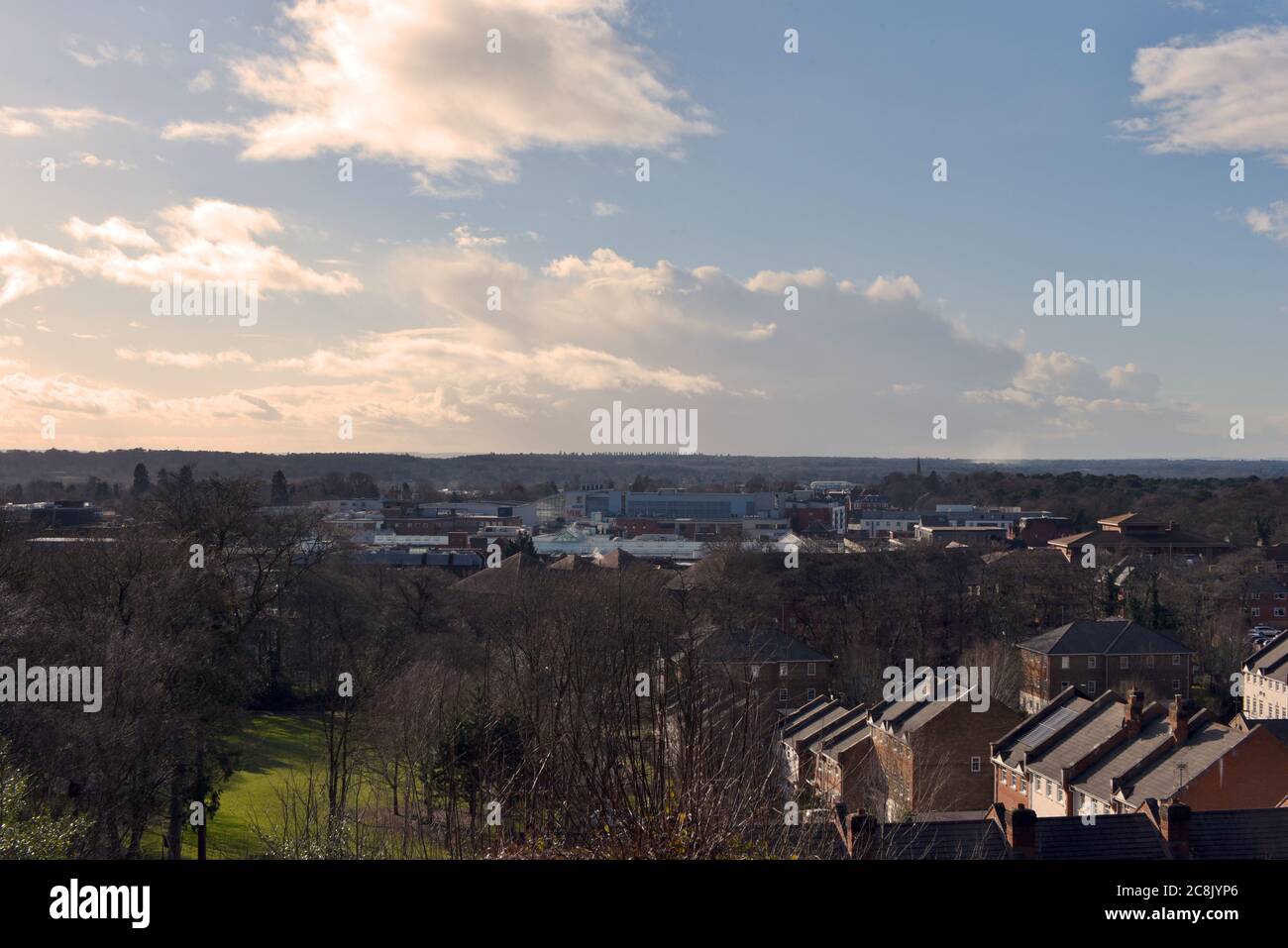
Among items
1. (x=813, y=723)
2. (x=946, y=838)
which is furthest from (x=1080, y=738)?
(x=946, y=838)

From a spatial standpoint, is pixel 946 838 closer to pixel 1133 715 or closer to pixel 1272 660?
pixel 1133 715

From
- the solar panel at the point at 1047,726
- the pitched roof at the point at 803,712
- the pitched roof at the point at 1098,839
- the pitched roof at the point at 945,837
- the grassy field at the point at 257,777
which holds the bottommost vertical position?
the grassy field at the point at 257,777

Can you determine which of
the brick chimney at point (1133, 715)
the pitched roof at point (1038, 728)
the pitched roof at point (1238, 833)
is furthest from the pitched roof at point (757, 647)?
the pitched roof at point (1238, 833)

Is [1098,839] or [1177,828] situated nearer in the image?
[1177,828]

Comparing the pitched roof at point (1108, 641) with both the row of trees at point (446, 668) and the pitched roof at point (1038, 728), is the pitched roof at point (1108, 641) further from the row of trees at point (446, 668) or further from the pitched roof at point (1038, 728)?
the pitched roof at point (1038, 728)
